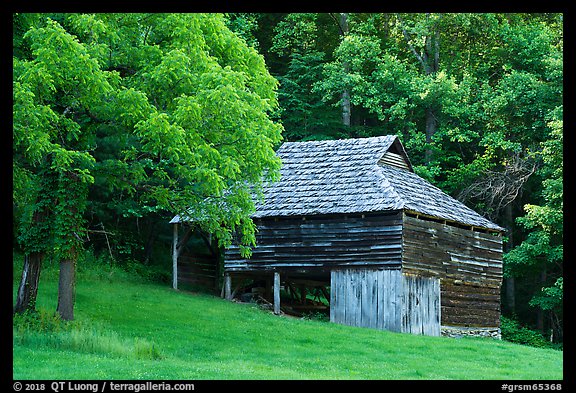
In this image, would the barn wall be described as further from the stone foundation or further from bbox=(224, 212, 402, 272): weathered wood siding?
the stone foundation

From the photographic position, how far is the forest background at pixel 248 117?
23.8 m

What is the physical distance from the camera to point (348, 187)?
1387 inches

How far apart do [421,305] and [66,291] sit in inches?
527

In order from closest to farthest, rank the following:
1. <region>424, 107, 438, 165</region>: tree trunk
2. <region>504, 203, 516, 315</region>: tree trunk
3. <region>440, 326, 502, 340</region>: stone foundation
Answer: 1. <region>440, 326, 502, 340</region>: stone foundation
2. <region>504, 203, 516, 315</region>: tree trunk
3. <region>424, 107, 438, 165</region>: tree trunk

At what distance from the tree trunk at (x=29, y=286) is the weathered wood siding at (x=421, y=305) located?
12853 mm

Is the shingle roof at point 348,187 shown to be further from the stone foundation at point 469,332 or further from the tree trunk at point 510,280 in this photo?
the tree trunk at point 510,280

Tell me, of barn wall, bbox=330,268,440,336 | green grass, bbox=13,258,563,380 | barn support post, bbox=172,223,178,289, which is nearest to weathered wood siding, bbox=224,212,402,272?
barn wall, bbox=330,268,440,336

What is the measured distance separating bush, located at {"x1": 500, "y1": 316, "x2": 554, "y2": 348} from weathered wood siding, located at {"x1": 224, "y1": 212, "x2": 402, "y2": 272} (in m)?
10.7

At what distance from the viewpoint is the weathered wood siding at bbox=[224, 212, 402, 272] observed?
109 ft

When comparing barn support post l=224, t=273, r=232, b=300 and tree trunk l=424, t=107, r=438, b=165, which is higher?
tree trunk l=424, t=107, r=438, b=165

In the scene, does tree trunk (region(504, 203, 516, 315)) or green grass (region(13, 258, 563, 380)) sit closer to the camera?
green grass (region(13, 258, 563, 380))
